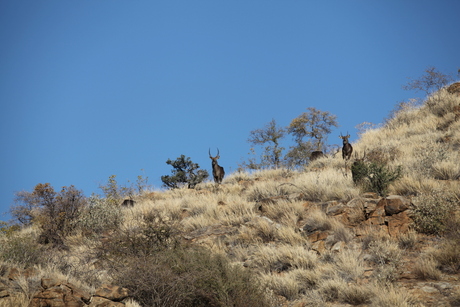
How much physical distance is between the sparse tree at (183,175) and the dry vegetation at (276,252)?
8.87 metres

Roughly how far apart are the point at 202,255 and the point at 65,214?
26.2ft

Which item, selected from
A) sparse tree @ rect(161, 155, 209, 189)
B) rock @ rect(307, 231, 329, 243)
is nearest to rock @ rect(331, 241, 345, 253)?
rock @ rect(307, 231, 329, 243)

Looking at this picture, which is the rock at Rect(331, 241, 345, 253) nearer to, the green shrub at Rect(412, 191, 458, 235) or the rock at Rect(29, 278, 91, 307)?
the green shrub at Rect(412, 191, 458, 235)

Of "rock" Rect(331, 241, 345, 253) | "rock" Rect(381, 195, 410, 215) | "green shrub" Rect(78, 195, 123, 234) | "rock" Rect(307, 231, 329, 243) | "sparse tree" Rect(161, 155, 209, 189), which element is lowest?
"rock" Rect(331, 241, 345, 253)

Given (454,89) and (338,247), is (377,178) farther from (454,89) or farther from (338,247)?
(454,89)

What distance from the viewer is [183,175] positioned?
2277cm

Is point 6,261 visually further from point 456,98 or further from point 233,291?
point 456,98

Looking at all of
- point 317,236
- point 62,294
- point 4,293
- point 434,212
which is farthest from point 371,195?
point 4,293

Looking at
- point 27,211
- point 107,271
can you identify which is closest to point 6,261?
point 107,271

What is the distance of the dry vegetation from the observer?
664 cm

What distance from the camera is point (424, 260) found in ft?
24.2

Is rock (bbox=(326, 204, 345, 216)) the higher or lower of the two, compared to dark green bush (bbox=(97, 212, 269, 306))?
higher

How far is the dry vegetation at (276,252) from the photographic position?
6.64 m

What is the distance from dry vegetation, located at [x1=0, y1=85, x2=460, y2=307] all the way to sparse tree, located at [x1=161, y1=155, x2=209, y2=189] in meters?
8.87
